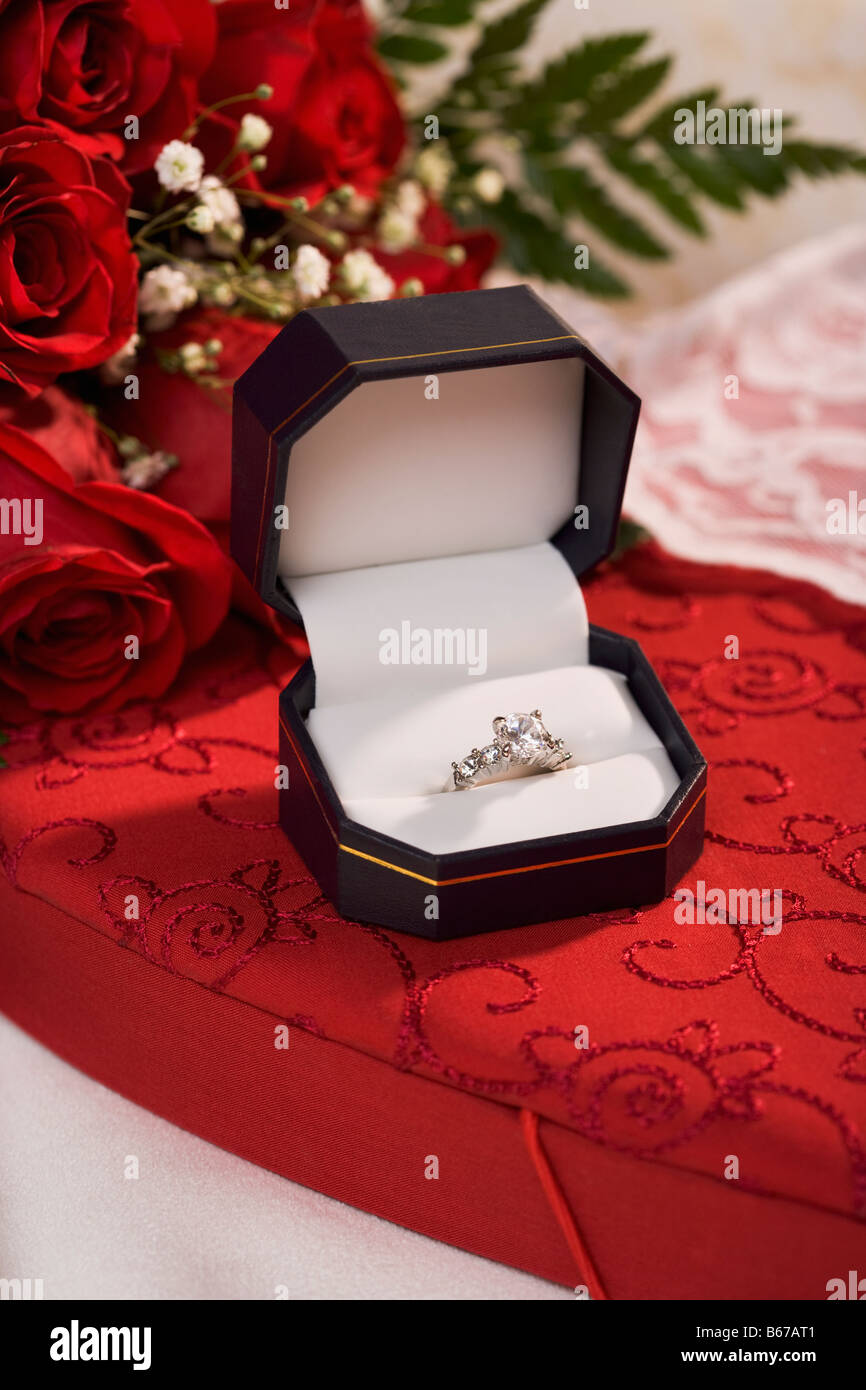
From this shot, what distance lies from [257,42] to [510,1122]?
84 centimetres

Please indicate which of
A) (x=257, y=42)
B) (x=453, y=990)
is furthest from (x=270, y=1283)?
(x=257, y=42)

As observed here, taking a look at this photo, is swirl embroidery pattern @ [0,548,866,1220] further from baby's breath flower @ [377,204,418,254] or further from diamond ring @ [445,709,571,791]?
baby's breath flower @ [377,204,418,254]

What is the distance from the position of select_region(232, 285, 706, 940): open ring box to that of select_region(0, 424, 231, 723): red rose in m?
0.10

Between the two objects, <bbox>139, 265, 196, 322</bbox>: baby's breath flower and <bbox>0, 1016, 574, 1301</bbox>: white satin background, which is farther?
<bbox>139, 265, 196, 322</bbox>: baby's breath flower

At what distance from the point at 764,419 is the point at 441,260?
0.39 metres

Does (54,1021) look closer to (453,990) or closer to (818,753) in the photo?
(453,990)

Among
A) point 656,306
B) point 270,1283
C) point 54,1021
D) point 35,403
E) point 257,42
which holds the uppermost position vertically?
point 257,42

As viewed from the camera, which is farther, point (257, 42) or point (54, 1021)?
point (257, 42)

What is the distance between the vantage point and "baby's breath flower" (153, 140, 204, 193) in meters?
1.01

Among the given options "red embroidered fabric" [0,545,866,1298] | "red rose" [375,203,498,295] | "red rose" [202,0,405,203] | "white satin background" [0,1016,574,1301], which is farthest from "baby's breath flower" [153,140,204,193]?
"white satin background" [0,1016,574,1301]

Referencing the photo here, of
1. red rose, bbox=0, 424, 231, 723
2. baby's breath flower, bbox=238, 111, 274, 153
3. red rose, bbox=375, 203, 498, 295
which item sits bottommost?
red rose, bbox=0, 424, 231, 723

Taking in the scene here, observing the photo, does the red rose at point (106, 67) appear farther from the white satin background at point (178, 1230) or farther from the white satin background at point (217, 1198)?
the white satin background at point (178, 1230)

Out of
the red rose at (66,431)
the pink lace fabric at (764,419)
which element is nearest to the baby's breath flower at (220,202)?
the red rose at (66,431)

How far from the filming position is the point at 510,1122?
0.76 meters
